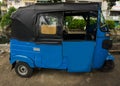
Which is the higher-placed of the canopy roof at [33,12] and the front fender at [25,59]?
the canopy roof at [33,12]

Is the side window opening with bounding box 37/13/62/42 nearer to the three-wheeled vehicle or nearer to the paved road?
the three-wheeled vehicle

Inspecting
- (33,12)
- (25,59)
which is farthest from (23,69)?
(33,12)

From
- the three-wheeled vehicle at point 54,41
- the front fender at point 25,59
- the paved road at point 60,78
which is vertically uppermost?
the three-wheeled vehicle at point 54,41

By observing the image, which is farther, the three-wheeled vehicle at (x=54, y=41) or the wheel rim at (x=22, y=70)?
the wheel rim at (x=22, y=70)

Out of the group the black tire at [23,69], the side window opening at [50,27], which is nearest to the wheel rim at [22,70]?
the black tire at [23,69]

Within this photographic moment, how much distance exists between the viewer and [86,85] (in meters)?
5.09

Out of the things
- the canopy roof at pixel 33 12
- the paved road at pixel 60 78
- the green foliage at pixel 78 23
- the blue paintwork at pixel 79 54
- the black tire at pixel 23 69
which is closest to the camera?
the canopy roof at pixel 33 12

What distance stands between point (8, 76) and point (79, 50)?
7.98 feet

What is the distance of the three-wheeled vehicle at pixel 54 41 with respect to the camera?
195 inches

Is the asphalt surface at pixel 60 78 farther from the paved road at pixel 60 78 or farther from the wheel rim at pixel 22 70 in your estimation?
the wheel rim at pixel 22 70

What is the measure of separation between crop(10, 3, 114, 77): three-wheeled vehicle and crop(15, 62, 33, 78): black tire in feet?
0.24

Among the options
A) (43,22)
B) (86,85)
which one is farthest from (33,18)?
(86,85)

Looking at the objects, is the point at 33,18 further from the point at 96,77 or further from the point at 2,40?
the point at 2,40

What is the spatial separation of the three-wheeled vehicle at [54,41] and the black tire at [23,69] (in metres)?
0.07
